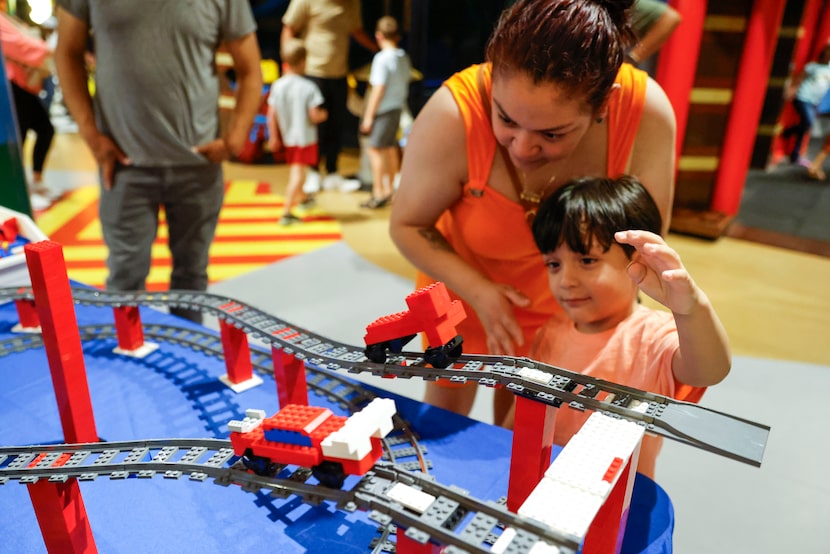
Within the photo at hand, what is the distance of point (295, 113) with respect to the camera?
5062 millimetres

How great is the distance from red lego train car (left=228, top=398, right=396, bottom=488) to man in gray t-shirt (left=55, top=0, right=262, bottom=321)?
1.72 m

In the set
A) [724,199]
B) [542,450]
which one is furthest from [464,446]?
[724,199]

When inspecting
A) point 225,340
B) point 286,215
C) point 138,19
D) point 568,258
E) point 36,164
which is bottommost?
point 286,215

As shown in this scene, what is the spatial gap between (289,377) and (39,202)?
15.2ft

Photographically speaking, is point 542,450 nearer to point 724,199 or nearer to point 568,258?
point 568,258

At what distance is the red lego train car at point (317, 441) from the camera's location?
95 centimetres

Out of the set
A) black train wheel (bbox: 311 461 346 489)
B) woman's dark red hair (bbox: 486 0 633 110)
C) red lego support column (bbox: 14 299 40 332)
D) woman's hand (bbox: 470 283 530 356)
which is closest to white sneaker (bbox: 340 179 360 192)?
red lego support column (bbox: 14 299 40 332)

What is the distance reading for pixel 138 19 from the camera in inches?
87.5

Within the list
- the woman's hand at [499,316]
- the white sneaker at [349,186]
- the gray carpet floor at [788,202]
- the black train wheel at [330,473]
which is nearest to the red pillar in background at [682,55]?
the gray carpet floor at [788,202]

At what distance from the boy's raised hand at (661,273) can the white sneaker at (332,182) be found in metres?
5.35

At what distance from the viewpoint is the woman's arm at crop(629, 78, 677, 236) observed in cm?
147

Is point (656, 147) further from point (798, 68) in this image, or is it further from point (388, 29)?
point (798, 68)

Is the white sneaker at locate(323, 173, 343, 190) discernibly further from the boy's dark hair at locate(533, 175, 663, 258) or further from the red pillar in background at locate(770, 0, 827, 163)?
the red pillar in background at locate(770, 0, 827, 163)

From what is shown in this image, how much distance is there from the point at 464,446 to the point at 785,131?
800cm
